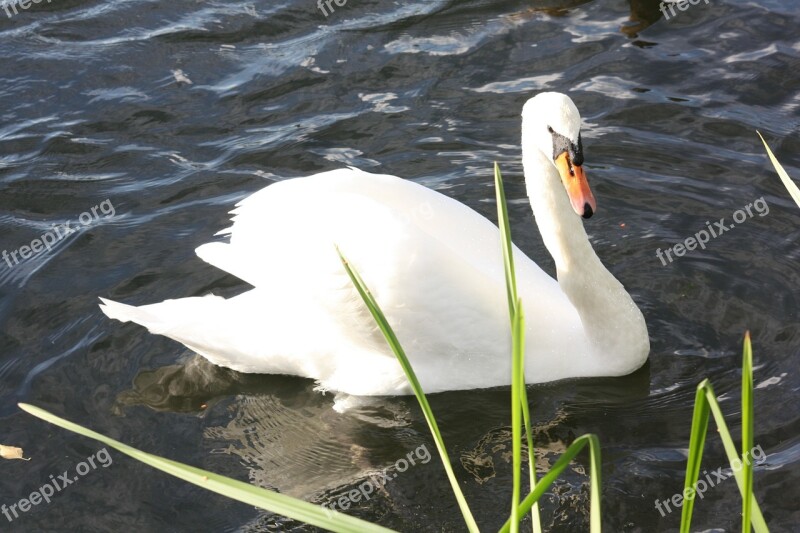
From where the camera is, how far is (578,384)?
19.5 feet

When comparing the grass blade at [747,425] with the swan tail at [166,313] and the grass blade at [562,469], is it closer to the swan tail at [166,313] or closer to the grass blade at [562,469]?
the grass blade at [562,469]

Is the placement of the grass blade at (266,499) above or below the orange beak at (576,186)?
above

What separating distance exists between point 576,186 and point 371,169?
2946 millimetres

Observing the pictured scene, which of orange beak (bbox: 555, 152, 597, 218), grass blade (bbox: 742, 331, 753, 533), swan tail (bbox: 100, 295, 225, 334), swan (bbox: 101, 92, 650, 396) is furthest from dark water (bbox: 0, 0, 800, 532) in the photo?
grass blade (bbox: 742, 331, 753, 533)

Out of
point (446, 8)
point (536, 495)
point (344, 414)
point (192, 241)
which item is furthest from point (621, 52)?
point (536, 495)

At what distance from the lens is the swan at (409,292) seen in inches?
212

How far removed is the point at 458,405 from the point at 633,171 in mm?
2659

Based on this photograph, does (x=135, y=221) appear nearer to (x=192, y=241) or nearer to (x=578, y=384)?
(x=192, y=241)

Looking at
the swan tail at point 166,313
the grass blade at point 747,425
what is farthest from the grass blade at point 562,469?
the swan tail at point 166,313

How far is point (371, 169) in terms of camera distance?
7.98 m

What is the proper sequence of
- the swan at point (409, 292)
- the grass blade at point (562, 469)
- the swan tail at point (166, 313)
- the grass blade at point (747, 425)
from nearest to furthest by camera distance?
the grass blade at point (747, 425), the grass blade at point (562, 469), the swan at point (409, 292), the swan tail at point (166, 313)

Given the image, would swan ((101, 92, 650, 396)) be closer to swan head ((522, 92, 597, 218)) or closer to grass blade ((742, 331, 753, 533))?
swan head ((522, 92, 597, 218))

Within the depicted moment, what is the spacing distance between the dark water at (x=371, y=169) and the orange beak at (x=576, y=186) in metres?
1.18

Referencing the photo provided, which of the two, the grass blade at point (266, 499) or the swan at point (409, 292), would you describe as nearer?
the grass blade at point (266, 499)
